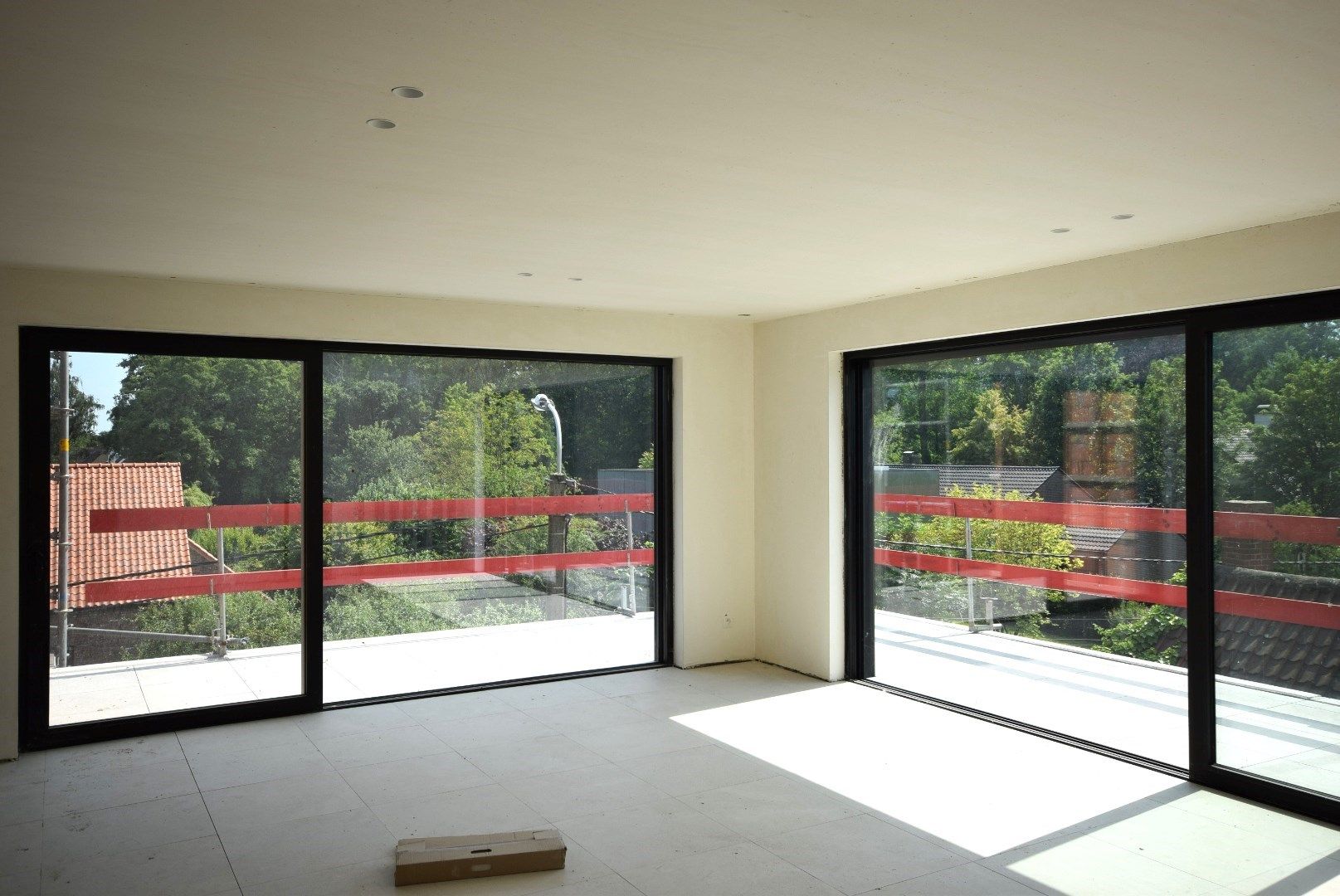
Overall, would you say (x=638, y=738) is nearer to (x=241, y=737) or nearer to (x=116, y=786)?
(x=241, y=737)

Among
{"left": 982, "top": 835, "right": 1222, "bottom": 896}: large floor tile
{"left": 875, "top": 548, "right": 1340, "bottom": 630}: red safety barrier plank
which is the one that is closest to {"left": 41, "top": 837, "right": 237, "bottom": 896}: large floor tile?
{"left": 982, "top": 835, "right": 1222, "bottom": 896}: large floor tile

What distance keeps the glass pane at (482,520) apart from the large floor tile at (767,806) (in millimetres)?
2487

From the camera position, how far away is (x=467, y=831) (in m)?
4.13

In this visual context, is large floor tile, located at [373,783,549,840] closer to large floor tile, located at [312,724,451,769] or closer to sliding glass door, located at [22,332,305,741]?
large floor tile, located at [312,724,451,769]

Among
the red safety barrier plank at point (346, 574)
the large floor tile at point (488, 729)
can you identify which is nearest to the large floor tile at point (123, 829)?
the large floor tile at point (488, 729)

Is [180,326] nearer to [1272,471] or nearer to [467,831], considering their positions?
[467,831]

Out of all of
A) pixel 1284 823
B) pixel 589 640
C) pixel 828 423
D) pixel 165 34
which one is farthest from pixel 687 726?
pixel 165 34

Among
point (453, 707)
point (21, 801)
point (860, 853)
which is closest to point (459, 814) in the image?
point (860, 853)

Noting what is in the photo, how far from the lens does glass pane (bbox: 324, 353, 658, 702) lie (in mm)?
6227

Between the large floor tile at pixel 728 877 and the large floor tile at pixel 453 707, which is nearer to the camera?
the large floor tile at pixel 728 877

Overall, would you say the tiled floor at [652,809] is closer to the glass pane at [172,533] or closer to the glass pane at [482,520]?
the glass pane at [172,533]

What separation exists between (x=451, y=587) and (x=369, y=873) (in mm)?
2858

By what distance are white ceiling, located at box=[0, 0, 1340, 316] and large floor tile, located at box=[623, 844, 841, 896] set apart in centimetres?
257

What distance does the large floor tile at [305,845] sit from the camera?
12.4ft
